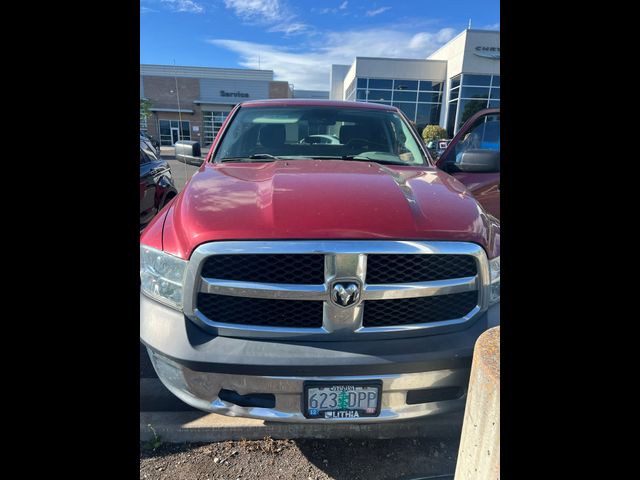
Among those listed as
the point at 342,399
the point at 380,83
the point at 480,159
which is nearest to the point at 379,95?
the point at 380,83

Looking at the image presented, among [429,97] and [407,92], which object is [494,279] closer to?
[407,92]

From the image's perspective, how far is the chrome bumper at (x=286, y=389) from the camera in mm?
1578

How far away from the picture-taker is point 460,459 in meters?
1.43

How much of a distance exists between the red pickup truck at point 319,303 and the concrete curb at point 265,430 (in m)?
0.52

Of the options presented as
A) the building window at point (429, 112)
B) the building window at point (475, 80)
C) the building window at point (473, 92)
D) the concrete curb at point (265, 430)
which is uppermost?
the building window at point (475, 80)

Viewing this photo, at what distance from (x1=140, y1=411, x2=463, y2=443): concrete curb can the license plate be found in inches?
20.8

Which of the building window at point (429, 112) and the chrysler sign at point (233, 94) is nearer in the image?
the building window at point (429, 112)

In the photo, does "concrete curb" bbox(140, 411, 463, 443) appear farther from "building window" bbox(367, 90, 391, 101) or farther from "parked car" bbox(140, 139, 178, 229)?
"building window" bbox(367, 90, 391, 101)

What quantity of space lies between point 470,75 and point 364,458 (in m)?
28.5

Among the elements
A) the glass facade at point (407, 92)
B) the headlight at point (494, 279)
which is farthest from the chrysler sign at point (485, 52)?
the headlight at point (494, 279)

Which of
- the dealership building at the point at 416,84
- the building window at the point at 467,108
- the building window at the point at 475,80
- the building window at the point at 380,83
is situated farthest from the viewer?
the building window at the point at 380,83

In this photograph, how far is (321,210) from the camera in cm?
171

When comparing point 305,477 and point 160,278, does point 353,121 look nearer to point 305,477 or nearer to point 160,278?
point 160,278

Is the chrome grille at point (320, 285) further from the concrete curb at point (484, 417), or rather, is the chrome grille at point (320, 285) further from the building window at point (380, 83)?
the building window at point (380, 83)
